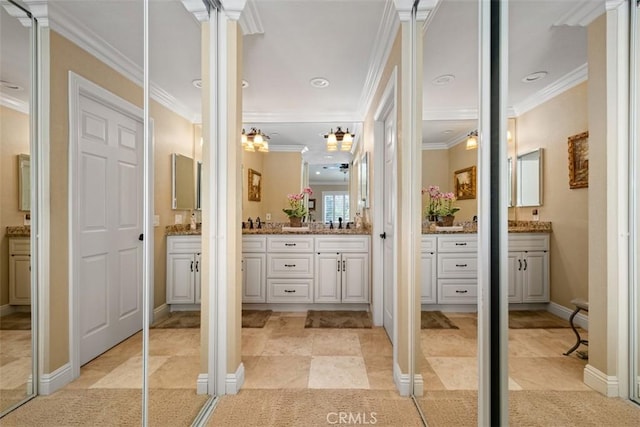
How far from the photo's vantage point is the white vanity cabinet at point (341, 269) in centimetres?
360

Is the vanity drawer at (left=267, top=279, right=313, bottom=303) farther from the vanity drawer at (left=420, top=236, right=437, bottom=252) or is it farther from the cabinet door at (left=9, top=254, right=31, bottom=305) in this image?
the cabinet door at (left=9, top=254, right=31, bottom=305)

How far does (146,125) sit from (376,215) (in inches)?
92.8

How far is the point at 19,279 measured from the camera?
0.67 m

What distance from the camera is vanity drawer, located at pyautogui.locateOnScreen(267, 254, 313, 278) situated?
365 cm

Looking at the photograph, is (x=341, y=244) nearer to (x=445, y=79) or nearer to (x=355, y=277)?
(x=355, y=277)

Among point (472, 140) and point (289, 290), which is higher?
point (472, 140)

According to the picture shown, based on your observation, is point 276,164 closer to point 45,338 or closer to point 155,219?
point 155,219

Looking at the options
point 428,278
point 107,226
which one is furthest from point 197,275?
point 428,278

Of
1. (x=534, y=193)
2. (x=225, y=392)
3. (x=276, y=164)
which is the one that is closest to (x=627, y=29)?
(x=534, y=193)

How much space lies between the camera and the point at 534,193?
0.84 m

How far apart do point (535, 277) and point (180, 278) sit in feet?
5.16

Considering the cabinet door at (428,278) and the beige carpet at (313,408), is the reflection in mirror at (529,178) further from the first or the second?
the beige carpet at (313,408)

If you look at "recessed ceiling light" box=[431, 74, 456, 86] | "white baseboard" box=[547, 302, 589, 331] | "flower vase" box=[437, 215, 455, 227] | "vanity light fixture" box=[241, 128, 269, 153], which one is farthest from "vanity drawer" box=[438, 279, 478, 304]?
"vanity light fixture" box=[241, 128, 269, 153]

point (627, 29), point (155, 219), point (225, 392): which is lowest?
point (225, 392)
